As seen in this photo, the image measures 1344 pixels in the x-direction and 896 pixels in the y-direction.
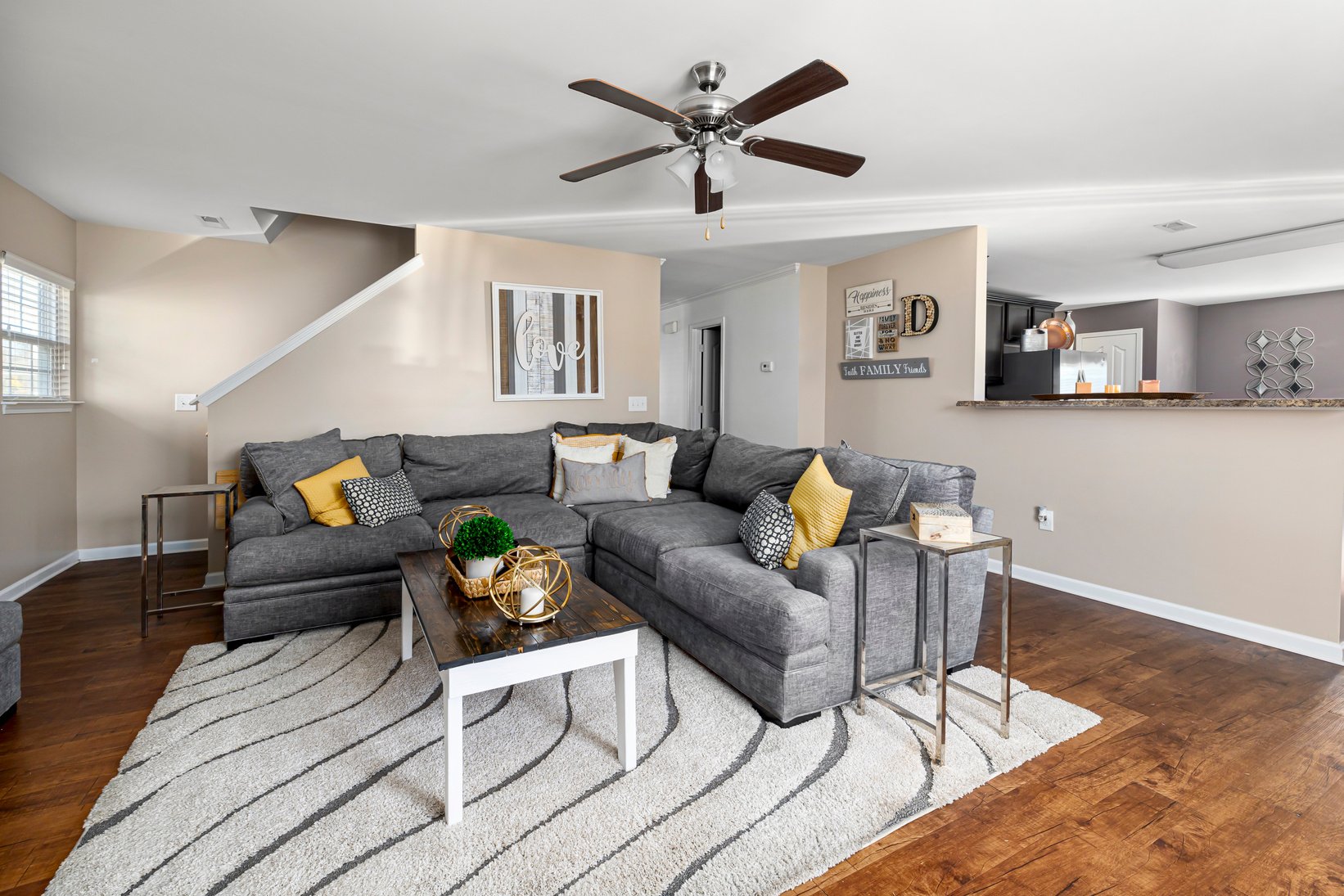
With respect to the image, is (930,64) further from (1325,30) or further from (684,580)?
(684,580)

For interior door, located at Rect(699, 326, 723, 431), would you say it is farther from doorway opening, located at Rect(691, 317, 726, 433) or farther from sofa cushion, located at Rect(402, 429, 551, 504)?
sofa cushion, located at Rect(402, 429, 551, 504)

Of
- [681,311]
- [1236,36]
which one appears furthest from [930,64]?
[681,311]

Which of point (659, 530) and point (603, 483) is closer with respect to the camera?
point (659, 530)

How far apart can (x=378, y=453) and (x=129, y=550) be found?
2.32m

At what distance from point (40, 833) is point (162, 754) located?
13.5 inches

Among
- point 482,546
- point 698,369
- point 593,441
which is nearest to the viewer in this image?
point 482,546

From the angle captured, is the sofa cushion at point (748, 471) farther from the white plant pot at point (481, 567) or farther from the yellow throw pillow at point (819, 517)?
the white plant pot at point (481, 567)

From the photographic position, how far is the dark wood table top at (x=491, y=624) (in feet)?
5.50

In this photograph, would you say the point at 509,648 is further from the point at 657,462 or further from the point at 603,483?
the point at 657,462

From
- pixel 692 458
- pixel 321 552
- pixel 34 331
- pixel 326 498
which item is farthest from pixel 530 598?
pixel 34 331

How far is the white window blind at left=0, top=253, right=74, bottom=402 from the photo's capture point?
11.4 ft

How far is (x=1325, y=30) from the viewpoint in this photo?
78.7 inches

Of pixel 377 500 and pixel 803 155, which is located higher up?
pixel 803 155

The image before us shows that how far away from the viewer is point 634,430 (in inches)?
177
